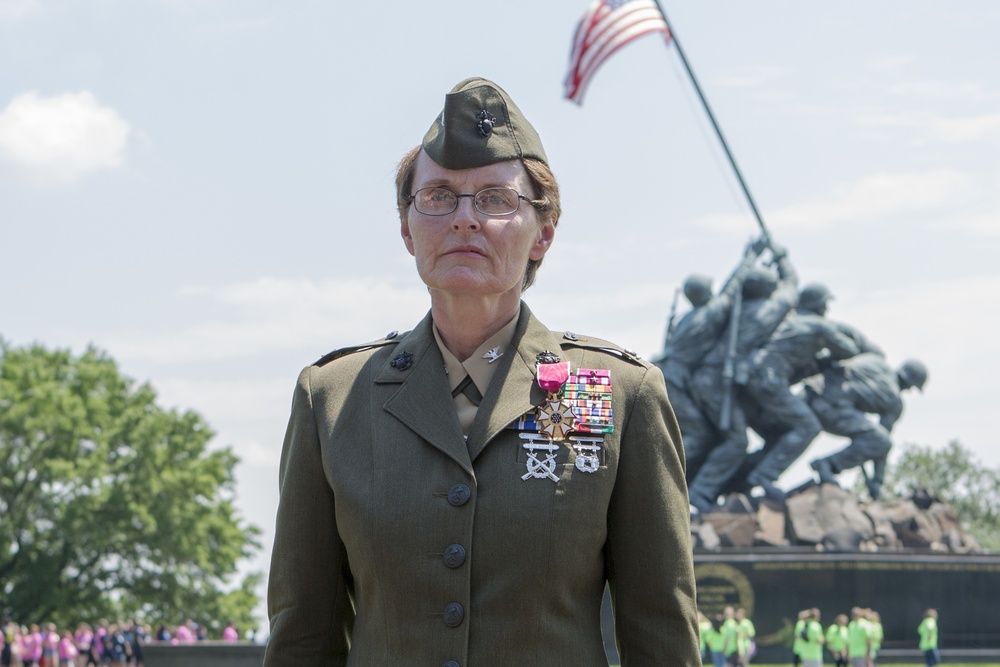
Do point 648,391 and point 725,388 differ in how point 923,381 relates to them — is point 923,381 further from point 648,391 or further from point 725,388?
point 648,391

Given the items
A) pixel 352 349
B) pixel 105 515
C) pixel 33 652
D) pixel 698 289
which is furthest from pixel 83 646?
pixel 352 349

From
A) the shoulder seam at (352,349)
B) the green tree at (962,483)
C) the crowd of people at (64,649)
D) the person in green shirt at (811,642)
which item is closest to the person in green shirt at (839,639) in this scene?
the person in green shirt at (811,642)

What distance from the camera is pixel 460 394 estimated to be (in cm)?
268

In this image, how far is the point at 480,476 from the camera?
99.9 inches

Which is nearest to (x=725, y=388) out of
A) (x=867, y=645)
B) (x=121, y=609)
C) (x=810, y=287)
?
(x=810, y=287)

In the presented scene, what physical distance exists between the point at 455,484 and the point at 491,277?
347 mm

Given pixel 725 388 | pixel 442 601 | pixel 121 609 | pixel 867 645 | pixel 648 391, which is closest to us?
pixel 442 601

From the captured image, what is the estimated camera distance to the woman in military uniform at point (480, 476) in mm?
2477

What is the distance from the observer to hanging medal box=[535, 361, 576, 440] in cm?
259

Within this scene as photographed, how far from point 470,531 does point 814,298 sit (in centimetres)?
2724

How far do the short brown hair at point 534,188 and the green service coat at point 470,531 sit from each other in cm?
12

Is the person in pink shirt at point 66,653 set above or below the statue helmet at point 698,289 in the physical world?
below

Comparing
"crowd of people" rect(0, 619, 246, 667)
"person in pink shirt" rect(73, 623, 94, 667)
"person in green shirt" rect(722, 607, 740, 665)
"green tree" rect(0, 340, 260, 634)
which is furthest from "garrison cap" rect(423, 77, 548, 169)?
"green tree" rect(0, 340, 260, 634)

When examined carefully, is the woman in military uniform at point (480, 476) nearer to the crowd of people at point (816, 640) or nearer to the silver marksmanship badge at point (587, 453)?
the silver marksmanship badge at point (587, 453)
